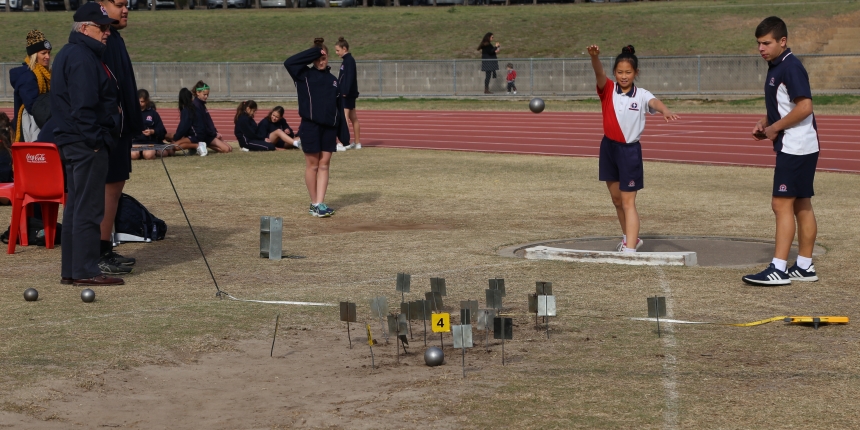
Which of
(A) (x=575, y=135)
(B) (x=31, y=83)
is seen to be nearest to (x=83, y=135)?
(B) (x=31, y=83)

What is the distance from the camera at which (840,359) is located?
6375 mm

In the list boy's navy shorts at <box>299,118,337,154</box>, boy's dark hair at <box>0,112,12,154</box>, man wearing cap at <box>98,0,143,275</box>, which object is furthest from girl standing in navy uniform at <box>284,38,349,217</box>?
man wearing cap at <box>98,0,143,275</box>

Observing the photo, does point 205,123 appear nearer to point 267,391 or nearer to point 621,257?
point 621,257

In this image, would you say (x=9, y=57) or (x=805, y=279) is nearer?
(x=805, y=279)

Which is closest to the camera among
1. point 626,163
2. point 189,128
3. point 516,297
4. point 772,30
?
point 516,297

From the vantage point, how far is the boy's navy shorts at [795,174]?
337 inches

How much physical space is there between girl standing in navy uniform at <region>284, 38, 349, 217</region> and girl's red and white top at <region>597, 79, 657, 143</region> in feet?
14.0

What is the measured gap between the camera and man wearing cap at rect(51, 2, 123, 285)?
28.5 feet

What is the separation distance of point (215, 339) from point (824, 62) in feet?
103

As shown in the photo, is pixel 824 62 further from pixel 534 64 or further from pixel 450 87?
pixel 450 87

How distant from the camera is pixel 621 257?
31.2 ft

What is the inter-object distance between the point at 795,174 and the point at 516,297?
2.26 m

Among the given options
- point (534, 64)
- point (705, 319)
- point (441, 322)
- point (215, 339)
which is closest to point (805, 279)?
point (705, 319)

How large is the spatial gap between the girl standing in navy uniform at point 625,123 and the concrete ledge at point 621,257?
318 millimetres
